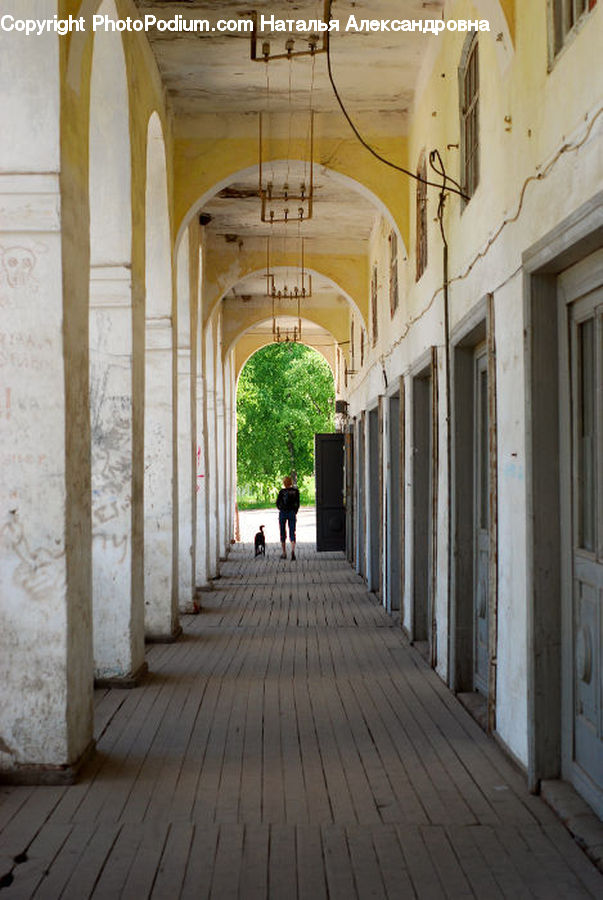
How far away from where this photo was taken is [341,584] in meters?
17.3

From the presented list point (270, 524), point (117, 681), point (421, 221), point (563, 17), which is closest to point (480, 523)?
point (117, 681)

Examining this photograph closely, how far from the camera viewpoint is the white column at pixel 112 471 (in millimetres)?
8414

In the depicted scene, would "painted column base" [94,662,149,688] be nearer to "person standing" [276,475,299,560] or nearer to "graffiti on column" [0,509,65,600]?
"graffiti on column" [0,509,65,600]

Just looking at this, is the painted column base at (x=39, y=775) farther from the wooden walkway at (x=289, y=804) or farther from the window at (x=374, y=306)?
the window at (x=374, y=306)

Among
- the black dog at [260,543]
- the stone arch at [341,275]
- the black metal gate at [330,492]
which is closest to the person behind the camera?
the stone arch at [341,275]

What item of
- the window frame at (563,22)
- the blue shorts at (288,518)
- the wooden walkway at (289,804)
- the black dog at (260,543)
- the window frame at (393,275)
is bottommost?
the wooden walkway at (289,804)

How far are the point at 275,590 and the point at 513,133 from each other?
36.5ft

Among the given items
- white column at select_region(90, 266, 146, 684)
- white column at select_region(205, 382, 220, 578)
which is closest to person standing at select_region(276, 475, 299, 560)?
white column at select_region(205, 382, 220, 578)

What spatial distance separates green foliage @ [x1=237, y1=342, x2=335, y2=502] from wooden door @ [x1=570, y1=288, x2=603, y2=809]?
126 ft

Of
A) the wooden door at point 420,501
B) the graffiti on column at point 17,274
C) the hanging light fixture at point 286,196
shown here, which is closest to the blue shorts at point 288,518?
the hanging light fixture at point 286,196

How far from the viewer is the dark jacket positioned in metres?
23.4

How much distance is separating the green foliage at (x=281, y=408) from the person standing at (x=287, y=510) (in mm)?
19892

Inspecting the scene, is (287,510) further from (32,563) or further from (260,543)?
(32,563)

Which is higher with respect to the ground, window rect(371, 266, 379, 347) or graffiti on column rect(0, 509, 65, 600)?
window rect(371, 266, 379, 347)
